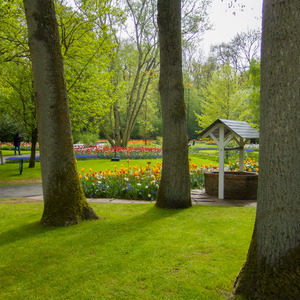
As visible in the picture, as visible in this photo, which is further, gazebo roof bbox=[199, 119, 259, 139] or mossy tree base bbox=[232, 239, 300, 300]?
gazebo roof bbox=[199, 119, 259, 139]

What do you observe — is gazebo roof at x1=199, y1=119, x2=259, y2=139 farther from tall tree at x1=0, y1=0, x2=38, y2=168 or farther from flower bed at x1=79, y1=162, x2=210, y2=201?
tall tree at x1=0, y1=0, x2=38, y2=168

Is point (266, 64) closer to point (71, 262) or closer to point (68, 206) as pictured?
point (71, 262)

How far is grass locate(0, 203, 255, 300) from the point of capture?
272cm

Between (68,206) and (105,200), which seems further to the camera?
(105,200)

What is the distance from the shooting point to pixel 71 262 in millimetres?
3318

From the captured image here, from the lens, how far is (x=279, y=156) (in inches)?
86.7

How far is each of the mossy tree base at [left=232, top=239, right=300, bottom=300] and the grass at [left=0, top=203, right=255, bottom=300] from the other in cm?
36

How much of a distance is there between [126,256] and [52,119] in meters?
2.54

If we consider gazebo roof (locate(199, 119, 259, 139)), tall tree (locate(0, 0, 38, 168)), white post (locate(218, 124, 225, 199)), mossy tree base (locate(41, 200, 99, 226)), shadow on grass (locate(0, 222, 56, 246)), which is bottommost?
shadow on grass (locate(0, 222, 56, 246))

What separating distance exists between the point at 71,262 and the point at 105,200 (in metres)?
3.81

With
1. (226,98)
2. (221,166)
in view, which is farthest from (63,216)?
(226,98)

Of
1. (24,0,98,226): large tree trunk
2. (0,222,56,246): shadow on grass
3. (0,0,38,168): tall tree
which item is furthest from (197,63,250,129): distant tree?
→ (0,222,56,246): shadow on grass

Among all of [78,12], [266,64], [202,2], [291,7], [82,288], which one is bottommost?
[82,288]

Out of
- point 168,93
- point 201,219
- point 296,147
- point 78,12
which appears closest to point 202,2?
point 78,12
